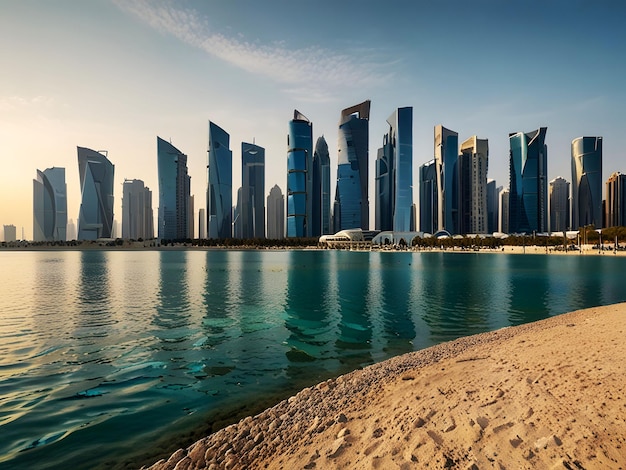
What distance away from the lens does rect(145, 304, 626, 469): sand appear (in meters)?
9.00

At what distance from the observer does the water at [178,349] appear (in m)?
13.5

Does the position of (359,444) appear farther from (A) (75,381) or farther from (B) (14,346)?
(B) (14,346)

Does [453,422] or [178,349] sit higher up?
[453,422]

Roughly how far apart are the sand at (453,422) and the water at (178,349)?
318cm

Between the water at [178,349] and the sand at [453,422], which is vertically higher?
the sand at [453,422]

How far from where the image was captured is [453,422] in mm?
10539

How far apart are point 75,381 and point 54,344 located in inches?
385

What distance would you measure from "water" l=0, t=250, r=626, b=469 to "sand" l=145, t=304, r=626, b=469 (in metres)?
3.18

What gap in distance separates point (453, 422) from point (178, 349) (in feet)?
64.8

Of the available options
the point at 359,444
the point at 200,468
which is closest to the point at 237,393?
the point at 200,468

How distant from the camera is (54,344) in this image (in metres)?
26.1

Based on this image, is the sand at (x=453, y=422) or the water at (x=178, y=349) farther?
the water at (x=178, y=349)

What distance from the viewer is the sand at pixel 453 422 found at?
29.5 ft

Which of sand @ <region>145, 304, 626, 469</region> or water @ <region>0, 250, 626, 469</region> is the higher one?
sand @ <region>145, 304, 626, 469</region>
